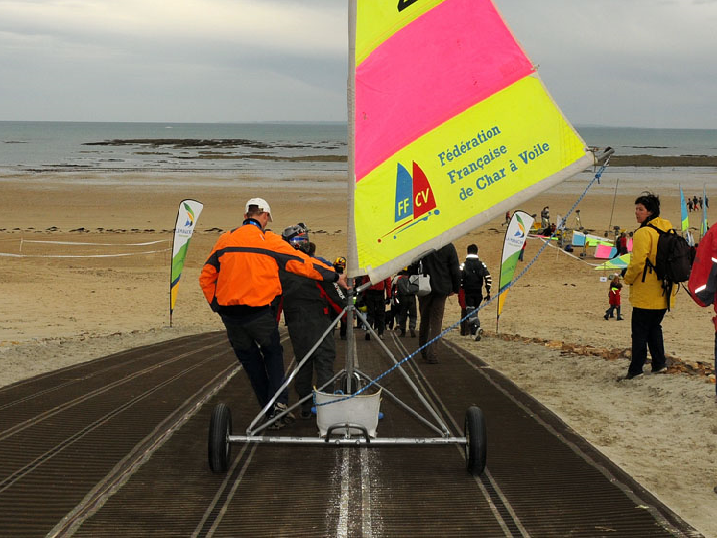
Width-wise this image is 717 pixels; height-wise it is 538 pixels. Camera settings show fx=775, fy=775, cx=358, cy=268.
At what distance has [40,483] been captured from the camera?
4.88 m

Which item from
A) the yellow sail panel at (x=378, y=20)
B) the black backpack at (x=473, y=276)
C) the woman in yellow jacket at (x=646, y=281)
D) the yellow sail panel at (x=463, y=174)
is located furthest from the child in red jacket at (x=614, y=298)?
the yellow sail panel at (x=378, y=20)

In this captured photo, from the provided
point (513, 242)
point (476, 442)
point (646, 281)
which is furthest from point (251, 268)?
point (513, 242)

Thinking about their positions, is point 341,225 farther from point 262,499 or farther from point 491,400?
point 262,499

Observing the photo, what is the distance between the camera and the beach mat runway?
430 centimetres

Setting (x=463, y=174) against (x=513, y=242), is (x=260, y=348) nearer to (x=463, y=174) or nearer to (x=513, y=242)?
(x=463, y=174)

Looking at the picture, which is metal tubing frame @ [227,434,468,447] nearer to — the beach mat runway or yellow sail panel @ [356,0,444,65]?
the beach mat runway

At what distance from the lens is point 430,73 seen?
17.1 ft

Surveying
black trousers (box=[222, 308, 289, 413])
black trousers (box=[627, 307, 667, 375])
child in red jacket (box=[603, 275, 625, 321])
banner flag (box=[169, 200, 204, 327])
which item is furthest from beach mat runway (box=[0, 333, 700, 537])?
child in red jacket (box=[603, 275, 625, 321])

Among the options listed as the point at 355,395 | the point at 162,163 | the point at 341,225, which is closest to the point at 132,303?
the point at 355,395

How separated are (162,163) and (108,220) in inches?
1805

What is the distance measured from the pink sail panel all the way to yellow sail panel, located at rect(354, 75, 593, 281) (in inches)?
3.6

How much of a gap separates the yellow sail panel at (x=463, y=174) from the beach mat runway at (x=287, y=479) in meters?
1.42

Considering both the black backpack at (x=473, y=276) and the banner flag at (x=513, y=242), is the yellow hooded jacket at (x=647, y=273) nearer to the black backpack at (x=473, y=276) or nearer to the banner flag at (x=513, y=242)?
the black backpack at (x=473, y=276)

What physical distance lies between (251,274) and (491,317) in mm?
11338
